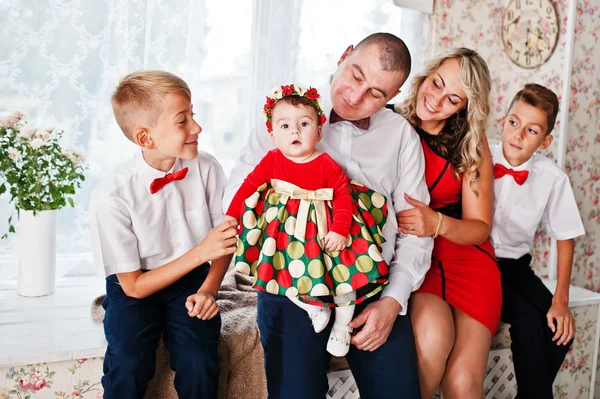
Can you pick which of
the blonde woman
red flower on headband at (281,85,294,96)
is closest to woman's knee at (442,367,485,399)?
the blonde woman

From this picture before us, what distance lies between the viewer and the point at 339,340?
1.60 metres

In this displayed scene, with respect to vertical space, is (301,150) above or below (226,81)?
below

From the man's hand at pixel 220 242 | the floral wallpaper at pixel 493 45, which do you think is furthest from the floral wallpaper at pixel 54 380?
the floral wallpaper at pixel 493 45

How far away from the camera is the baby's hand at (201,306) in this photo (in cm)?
161

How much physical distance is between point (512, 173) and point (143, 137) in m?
1.40

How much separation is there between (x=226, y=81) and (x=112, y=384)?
1718 millimetres

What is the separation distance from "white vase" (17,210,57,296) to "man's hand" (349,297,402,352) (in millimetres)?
1312

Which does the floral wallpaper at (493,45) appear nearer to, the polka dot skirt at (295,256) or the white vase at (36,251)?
the polka dot skirt at (295,256)

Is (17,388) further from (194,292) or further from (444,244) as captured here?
(444,244)

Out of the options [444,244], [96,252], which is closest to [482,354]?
[444,244]

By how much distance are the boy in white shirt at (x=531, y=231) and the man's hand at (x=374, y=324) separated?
719mm

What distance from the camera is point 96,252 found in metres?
1.70

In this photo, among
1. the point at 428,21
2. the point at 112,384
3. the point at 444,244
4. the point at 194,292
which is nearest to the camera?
the point at 112,384

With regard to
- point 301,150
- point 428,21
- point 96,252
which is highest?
point 428,21
